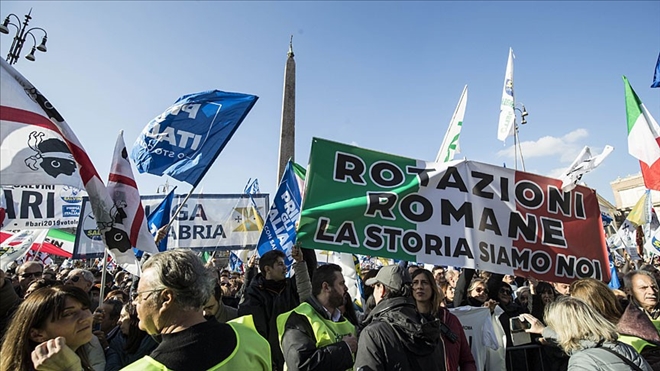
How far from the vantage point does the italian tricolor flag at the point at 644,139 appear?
17.6ft

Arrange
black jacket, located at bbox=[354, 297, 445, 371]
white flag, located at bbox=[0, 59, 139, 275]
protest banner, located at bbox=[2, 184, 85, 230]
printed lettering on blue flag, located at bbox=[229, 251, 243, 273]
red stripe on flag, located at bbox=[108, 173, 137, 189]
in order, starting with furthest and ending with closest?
printed lettering on blue flag, located at bbox=[229, 251, 243, 273], protest banner, located at bbox=[2, 184, 85, 230], red stripe on flag, located at bbox=[108, 173, 137, 189], white flag, located at bbox=[0, 59, 139, 275], black jacket, located at bbox=[354, 297, 445, 371]

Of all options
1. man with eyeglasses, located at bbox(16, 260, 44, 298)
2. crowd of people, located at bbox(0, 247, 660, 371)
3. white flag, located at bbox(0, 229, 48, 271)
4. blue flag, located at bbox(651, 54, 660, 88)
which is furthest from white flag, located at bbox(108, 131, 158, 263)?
blue flag, located at bbox(651, 54, 660, 88)

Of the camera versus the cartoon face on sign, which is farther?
the camera

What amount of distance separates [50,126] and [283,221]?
3.17 metres

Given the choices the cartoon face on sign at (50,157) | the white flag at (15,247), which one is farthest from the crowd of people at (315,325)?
the white flag at (15,247)

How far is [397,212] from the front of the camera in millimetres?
4336

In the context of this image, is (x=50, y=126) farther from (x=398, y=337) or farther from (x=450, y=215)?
(x=450, y=215)

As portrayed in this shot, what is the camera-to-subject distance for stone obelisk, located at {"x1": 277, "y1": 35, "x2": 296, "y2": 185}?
1786 cm

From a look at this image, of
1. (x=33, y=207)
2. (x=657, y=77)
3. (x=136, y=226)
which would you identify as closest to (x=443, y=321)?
(x=136, y=226)

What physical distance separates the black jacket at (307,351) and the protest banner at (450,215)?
1111mm

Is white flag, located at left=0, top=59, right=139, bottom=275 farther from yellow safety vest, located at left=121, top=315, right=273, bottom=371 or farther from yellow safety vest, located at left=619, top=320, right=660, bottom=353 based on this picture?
yellow safety vest, located at left=619, top=320, right=660, bottom=353

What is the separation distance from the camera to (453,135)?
7633mm

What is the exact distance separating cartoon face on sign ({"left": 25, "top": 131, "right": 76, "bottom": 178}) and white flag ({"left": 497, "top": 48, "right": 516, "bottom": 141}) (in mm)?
13830

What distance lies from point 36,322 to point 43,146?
198cm
